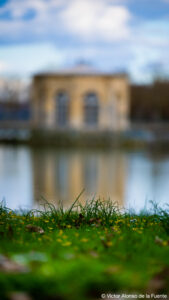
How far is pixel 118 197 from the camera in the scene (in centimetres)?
1305

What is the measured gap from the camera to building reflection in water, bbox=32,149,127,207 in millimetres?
13477

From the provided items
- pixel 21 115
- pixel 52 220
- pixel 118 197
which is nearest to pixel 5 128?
pixel 21 115

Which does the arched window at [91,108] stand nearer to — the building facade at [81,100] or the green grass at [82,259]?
the building facade at [81,100]

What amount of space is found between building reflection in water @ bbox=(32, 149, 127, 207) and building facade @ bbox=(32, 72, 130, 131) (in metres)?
8.16

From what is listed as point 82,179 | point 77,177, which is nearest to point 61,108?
point 77,177

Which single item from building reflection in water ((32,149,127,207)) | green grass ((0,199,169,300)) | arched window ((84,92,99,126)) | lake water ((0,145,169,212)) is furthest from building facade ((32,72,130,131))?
green grass ((0,199,169,300))

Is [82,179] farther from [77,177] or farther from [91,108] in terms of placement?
[91,108]

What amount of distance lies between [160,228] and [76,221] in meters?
0.81

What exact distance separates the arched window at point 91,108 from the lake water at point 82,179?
9075 millimetres

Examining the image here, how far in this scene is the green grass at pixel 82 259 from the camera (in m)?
2.56

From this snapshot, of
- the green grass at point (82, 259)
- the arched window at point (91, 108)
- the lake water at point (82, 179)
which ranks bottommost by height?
the green grass at point (82, 259)

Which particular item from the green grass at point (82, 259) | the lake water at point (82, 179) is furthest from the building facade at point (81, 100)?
the green grass at point (82, 259)

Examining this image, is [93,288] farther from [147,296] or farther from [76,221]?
[76,221]

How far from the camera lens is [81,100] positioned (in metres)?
37.2
